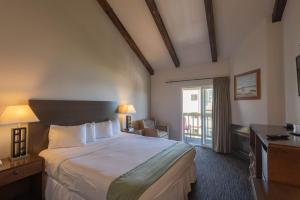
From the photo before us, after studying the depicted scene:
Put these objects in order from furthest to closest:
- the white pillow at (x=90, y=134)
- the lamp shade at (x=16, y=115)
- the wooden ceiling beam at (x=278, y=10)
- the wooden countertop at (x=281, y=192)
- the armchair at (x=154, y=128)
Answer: the armchair at (x=154, y=128) → the white pillow at (x=90, y=134) → the wooden ceiling beam at (x=278, y=10) → the lamp shade at (x=16, y=115) → the wooden countertop at (x=281, y=192)

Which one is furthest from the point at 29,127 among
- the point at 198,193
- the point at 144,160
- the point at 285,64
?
the point at 285,64

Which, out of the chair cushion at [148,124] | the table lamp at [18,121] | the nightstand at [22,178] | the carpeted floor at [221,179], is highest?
the table lamp at [18,121]

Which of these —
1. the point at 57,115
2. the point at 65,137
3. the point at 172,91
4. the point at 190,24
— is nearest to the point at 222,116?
the point at 172,91

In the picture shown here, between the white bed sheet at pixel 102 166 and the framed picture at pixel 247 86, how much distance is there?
2060 millimetres

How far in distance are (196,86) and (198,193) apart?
3.12 metres

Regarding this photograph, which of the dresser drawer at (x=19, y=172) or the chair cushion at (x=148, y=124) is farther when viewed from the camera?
the chair cushion at (x=148, y=124)

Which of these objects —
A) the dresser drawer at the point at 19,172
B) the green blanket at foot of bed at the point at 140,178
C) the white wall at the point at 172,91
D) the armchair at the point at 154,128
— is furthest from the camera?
the white wall at the point at 172,91

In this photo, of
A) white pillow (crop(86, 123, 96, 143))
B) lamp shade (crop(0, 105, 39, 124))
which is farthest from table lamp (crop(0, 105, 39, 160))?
white pillow (crop(86, 123, 96, 143))

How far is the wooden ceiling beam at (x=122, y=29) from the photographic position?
371cm

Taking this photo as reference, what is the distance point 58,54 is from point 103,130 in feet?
5.43

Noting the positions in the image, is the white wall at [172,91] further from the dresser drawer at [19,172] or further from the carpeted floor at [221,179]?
the dresser drawer at [19,172]

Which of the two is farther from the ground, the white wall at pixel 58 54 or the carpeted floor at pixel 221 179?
the white wall at pixel 58 54

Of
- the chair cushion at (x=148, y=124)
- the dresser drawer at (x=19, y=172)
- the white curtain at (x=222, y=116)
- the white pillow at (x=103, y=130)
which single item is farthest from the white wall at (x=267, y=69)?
the dresser drawer at (x=19, y=172)

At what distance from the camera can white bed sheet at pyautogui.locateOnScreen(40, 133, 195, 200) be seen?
5.14 feet
